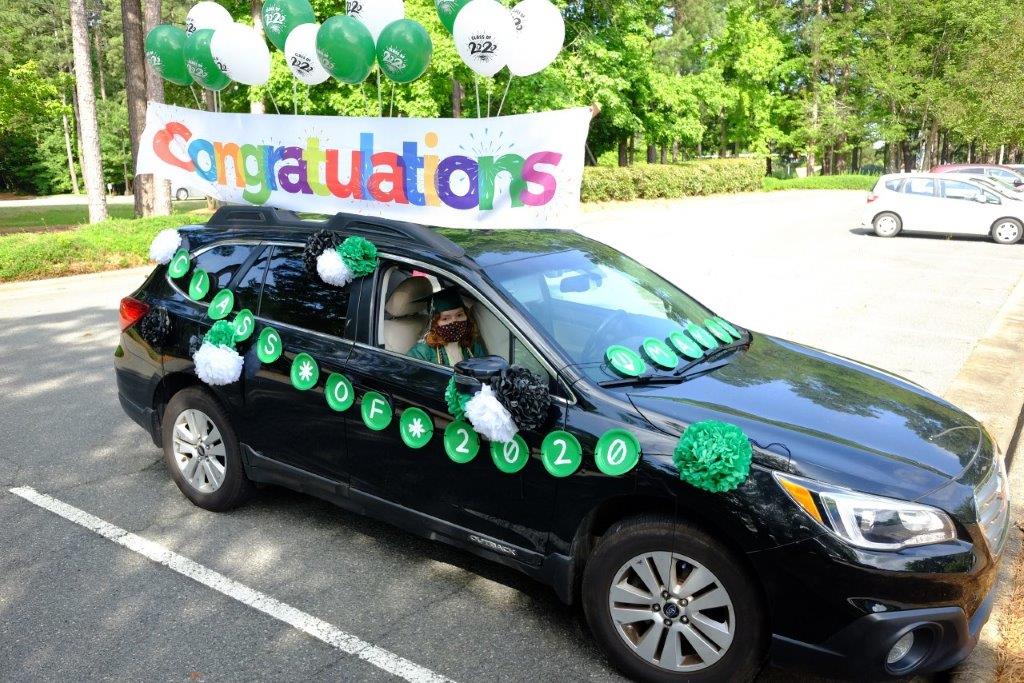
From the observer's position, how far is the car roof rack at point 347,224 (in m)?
4.18

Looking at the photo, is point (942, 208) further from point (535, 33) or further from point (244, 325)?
point (244, 325)

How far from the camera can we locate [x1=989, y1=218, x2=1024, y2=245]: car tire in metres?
20.1

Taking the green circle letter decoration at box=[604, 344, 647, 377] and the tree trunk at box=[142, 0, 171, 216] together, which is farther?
the tree trunk at box=[142, 0, 171, 216]

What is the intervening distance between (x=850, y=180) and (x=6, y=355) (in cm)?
4314

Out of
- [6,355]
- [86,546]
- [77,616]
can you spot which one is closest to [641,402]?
[77,616]

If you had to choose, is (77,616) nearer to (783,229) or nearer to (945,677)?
(945,677)

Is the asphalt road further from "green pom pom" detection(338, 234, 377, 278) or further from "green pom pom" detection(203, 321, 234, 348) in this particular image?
"green pom pom" detection(338, 234, 377, 278)

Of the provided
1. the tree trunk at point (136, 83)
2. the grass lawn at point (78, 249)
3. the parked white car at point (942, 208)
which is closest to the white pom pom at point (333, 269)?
the grass lawn at point (78, 249)

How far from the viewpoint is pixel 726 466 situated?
3006mm

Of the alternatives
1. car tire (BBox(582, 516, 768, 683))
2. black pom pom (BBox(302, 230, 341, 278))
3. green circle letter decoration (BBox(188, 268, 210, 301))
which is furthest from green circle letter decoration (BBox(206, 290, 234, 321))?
car tire (BBox(582, 516, 768, 683))

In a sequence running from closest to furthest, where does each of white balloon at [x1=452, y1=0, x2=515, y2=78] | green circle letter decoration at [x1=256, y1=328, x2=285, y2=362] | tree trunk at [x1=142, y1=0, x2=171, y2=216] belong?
green circle letter decoration at [x1=256, y1=328, x2=285, y2=362], white balloon at [x1=452, y1=0, x2=515, y2=78], tree trunk at [x1=142, y1=0, x2=171, y2=216]

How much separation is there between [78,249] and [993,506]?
623 inches

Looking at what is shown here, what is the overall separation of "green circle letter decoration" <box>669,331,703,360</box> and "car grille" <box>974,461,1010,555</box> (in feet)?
4.33

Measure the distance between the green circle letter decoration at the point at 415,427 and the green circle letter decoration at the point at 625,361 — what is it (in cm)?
85
